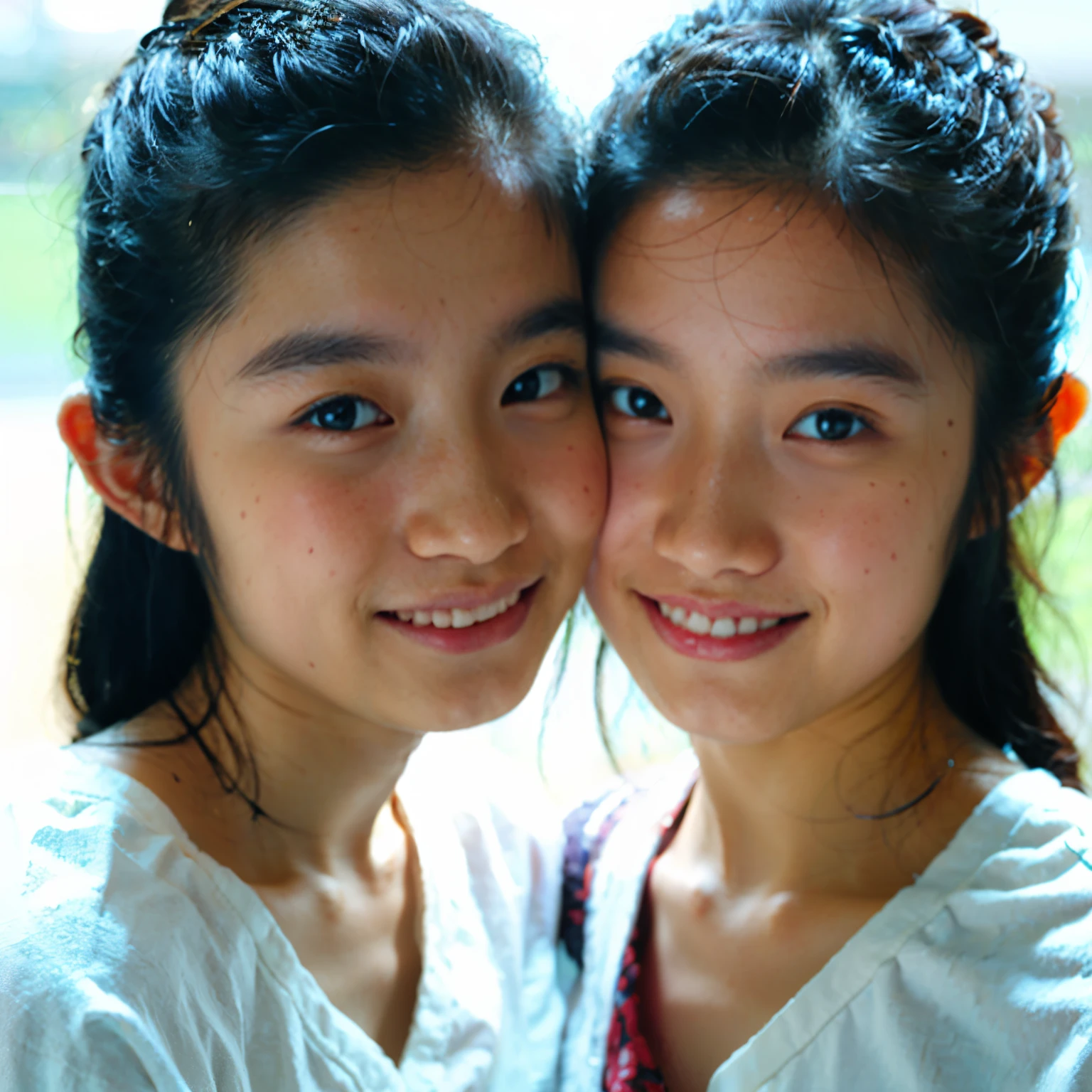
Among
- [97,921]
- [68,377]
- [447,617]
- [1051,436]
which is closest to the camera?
[97,921]

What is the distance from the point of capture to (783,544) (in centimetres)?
119

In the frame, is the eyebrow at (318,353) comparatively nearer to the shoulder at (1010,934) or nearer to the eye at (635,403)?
the eye at (635,403)

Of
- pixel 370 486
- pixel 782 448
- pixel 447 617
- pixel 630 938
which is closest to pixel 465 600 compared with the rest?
pixel 447 617

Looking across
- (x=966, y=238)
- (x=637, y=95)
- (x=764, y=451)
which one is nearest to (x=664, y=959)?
(x=764, y=451)

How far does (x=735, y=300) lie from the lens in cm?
118

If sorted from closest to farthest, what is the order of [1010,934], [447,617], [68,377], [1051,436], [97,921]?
[97,921]
[1010,934]
[447,617]
[1051,436]
[68,377]

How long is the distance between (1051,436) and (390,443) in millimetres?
737

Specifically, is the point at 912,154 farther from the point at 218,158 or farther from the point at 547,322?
the point at 218,158

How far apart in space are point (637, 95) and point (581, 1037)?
1065 mm

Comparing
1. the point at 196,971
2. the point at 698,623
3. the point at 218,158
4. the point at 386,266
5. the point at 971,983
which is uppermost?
the point at 218,158

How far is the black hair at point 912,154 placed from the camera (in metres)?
1.17

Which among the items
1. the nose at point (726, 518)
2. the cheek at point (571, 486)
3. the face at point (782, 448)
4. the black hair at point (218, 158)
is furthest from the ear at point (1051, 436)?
the black hair at point (218, 158)

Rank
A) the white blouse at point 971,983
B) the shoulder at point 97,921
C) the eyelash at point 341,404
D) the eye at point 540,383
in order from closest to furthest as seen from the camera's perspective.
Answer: the shoulder at point 97,921 < the white blouse at point 971,983 < the eyelash at point 341,404 < the eye at point 540,383

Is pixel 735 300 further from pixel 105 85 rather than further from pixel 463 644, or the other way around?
pixel 105 85
